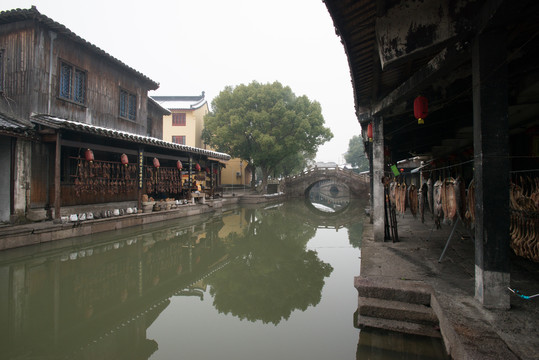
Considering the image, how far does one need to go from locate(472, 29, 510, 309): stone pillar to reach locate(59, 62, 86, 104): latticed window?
11630 millimetres

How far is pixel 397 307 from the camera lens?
3322 mm

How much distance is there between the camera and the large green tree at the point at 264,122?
22922 millimetres

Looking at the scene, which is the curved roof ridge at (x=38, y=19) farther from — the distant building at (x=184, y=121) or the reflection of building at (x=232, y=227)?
the distant building at (x=184, y=121)

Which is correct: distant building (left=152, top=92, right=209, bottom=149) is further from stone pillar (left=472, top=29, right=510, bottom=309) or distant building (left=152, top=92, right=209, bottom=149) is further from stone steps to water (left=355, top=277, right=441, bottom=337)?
stone pillar (left=472, top=29, right=510, bottom=309)

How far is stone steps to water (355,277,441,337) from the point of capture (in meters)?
3.17

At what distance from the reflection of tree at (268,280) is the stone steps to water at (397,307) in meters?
1.17

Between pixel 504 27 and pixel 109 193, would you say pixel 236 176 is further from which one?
pixel 504 27

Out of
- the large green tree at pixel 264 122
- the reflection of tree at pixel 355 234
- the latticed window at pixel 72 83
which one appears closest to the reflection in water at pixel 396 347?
the reflection of tree at pixel 355 234

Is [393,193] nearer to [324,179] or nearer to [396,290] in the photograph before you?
[396,290]

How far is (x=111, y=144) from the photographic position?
10.9 meters

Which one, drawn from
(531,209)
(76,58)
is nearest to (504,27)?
(531,209)

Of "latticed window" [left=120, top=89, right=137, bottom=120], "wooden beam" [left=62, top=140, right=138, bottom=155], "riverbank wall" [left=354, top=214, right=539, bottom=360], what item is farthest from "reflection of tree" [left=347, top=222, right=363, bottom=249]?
"latticed window" [left=120, top=89, right=137, bottom=120]

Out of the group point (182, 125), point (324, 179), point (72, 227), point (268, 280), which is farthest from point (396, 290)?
point (182, 125)

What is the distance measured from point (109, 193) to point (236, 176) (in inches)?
745
